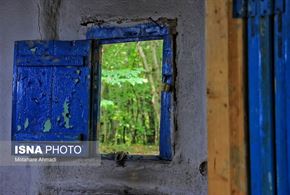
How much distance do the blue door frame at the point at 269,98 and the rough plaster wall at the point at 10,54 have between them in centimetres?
282

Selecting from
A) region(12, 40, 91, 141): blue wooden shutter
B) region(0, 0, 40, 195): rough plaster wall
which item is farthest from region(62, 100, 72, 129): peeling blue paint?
region(0, 0, 40, 195): rough plaster wall

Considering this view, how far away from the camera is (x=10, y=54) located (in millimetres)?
3877

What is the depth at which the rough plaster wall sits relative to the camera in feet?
12.6

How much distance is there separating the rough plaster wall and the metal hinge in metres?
2.74

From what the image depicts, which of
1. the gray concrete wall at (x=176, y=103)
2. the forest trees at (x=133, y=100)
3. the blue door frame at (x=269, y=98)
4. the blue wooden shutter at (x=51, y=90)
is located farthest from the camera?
the forest trees at (x=133, y=100)

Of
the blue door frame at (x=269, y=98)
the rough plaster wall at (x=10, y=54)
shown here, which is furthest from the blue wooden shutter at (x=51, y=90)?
the blue door frame at (x=269, y=98)

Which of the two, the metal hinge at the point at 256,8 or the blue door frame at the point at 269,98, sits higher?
the metal hinge at the point at 256,8

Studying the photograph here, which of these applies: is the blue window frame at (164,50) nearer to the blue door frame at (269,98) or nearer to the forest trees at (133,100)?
the blue door frame at (269,98)

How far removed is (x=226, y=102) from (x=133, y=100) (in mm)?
7299

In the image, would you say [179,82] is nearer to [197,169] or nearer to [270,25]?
[197,169]

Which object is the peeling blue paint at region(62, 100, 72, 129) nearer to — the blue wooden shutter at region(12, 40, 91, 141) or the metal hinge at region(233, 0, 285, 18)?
the blue wooden shutter at region(12, 40, 91, 141)

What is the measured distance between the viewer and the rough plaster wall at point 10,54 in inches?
151

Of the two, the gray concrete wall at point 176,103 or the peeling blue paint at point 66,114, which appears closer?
the gray concrete wall at point 176,103

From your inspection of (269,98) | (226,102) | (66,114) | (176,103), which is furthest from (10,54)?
(269,98)
